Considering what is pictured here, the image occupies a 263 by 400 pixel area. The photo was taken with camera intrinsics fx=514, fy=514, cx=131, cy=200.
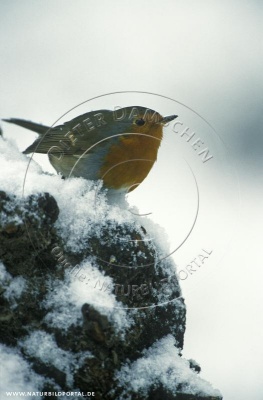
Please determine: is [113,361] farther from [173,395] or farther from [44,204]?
[44,204]

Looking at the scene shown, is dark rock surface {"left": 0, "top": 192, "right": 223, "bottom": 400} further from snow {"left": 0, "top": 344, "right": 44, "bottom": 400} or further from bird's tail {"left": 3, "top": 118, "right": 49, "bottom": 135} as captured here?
bird's tail {"left": 3, "top": 118, "right": 49, "bottom": 135}

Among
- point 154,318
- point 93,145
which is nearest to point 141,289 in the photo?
point 154,318

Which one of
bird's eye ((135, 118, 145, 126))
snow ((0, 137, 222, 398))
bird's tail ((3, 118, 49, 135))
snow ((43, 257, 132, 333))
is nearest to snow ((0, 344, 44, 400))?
snow ((0, 137, 222, 398))

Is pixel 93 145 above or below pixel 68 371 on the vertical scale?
above

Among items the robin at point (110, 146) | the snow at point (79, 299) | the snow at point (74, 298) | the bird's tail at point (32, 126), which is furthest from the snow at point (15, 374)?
the bird's tail at point (32, 126)

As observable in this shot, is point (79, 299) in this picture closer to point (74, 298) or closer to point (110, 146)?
point (74, 298)

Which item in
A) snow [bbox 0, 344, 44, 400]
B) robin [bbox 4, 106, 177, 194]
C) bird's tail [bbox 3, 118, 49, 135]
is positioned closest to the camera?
snow [bbox 0, 344, 44, 400]
